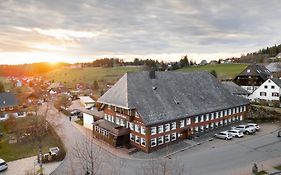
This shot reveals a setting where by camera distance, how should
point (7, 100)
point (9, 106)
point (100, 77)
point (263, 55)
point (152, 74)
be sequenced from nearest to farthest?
point (152, 74) < point (9, 106) < point (7, 100) < point (100, 77) < point (263, 55)

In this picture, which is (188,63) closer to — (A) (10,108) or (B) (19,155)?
(A) (10,108)

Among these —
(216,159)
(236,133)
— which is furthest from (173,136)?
(236,133)

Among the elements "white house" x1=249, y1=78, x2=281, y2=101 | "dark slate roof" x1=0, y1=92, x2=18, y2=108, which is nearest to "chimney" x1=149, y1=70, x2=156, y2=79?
"white house" x1=249, y1=78, x2=281, y2=101

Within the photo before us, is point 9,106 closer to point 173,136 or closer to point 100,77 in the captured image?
point 173,136

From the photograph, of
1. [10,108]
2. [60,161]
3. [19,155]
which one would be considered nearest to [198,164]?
[60,161]

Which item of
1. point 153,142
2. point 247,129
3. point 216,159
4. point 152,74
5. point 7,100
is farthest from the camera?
point 7,100

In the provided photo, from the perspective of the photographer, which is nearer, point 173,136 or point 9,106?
point 173,136
